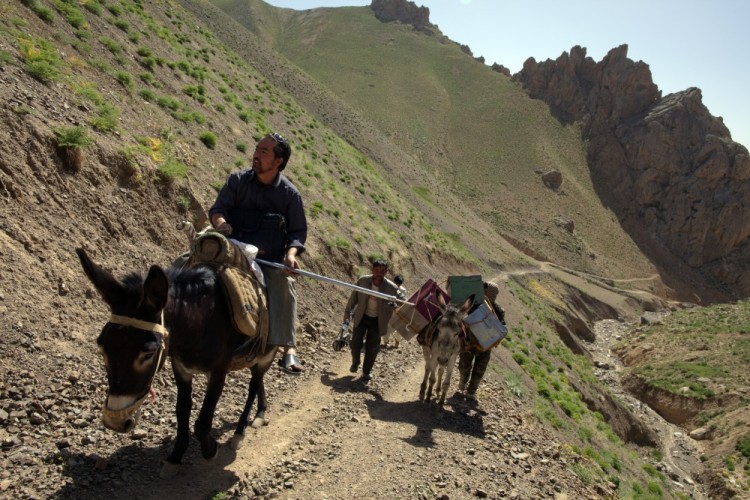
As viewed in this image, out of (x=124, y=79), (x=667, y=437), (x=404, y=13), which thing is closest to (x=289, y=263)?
(x=124, y=79)

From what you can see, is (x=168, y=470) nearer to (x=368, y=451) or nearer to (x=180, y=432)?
(x=180, y=432)

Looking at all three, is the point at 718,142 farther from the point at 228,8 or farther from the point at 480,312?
the point at 228,8

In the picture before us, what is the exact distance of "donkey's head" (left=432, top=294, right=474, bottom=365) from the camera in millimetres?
9828

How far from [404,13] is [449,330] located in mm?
182331

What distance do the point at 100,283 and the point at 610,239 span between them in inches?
4022

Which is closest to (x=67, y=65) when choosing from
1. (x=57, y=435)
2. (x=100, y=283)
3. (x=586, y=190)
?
(x=57, y=435)

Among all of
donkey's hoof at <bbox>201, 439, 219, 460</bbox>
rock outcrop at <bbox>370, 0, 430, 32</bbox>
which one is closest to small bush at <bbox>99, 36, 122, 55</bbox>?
donkey's hoof at <bbox>201, 439, 219, 460</bbox>

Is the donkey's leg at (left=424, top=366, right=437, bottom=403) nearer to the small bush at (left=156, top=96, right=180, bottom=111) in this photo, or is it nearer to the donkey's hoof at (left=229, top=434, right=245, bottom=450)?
the donkey's hoof at (left=229, top=434, right=245, bottom=450)

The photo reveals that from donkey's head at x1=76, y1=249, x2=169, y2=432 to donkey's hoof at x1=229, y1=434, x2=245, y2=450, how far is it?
2.59m

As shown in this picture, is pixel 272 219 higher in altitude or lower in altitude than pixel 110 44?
lower

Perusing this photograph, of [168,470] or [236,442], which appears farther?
[236,442]

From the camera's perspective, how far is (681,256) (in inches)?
3890

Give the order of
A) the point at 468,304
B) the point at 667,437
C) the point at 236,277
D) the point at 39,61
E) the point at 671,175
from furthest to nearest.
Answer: the point at 671,175
the point at 667,437
the point at 39,61
the point at 468,304
the point at 236,277

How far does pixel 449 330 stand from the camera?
9812 millimetres
